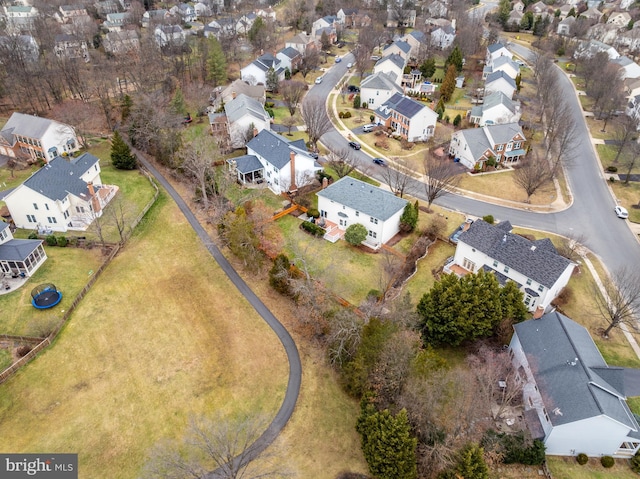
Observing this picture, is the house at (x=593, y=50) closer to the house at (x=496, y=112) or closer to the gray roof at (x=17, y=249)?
the house at (x=496, y=112)

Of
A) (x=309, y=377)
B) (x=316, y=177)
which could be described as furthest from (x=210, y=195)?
(x=309, y=377)

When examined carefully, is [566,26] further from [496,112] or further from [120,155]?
[120,155]

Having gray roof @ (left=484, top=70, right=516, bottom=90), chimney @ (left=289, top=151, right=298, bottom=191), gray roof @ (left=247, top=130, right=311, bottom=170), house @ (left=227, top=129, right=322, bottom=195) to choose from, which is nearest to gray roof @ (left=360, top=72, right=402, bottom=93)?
gray roof @ (left=484, top=70, right=516, bottom=90)

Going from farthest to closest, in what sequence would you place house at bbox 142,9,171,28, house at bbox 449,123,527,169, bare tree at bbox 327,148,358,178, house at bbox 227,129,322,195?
house at bbox 142,9,171,28
house at bbox 449,123,527,169
bare tree at bbox 327,148,358,178
house at bbox 227,129,322,195

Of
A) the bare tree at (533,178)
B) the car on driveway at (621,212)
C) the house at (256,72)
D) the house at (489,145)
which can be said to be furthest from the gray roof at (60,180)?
the car on driveway at (621,212)

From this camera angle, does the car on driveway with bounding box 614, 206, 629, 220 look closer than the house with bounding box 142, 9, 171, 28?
Yes

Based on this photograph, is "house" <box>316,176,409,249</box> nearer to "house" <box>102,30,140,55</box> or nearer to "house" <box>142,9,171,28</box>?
"house" <box>102,30,140,55</box>

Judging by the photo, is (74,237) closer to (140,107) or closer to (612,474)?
(140,107)

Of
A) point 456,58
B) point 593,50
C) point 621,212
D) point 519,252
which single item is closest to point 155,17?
point 456,58
